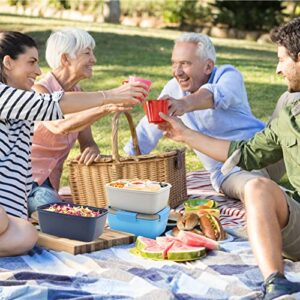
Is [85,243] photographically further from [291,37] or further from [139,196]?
[291,37]

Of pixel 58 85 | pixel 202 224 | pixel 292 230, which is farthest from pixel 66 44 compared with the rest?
pixel 292 230

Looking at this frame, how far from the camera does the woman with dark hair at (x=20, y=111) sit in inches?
167

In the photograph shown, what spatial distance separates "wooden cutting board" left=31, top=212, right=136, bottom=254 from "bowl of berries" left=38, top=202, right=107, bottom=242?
4 centimetres

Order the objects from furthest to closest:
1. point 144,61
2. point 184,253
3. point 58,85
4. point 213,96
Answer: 1. point 144,61
2. point 213,96
3. point 58,85
4. point 184,253

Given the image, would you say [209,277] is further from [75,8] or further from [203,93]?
[75,8]

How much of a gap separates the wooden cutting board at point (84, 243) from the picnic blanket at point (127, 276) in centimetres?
4

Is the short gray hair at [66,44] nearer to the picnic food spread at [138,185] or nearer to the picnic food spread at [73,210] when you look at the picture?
the picnic food spread at [138,185]

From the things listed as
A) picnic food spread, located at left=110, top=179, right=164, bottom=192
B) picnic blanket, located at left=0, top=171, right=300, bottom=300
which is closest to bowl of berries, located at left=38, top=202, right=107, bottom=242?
picnic blanket, located at left=0, top=171, right=300, bottom=300

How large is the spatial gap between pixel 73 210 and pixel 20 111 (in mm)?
600

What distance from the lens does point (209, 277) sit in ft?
12.8

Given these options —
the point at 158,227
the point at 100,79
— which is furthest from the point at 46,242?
the point at 100,79

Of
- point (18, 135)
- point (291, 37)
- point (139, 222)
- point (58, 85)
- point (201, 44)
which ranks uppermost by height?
point (291, 37)

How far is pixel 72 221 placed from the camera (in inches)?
172

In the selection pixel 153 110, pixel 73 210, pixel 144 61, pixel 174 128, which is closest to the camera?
pixel 73 210
